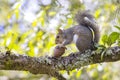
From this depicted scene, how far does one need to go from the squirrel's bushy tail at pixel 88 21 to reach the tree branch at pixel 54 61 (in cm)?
25

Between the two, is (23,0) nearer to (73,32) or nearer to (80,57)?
(73,32)

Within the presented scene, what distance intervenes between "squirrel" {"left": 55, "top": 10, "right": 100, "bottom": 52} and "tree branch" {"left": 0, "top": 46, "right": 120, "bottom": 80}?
0.30 feet

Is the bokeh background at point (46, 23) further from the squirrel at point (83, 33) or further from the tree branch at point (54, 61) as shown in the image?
the tree branch at point (54, 61)

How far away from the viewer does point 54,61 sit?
6.25 feet

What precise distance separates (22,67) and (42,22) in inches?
46.9

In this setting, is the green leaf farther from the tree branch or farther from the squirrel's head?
the squirrel's head

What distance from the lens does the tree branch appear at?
1823mm

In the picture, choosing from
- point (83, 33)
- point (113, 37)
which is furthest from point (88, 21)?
point (113, 37)

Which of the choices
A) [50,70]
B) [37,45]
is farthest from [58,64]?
[37,45]

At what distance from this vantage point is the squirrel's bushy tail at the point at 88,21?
2182 millimetres

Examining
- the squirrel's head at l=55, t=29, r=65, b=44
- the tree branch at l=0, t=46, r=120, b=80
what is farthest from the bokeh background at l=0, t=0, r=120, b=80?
the tree branch at l=0, t=46, r=120, b=80

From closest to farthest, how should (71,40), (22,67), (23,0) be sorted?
(22,67) → (71,40) → (23,0)

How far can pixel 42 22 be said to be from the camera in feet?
9.89

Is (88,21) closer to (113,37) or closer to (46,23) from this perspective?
(113,37)
